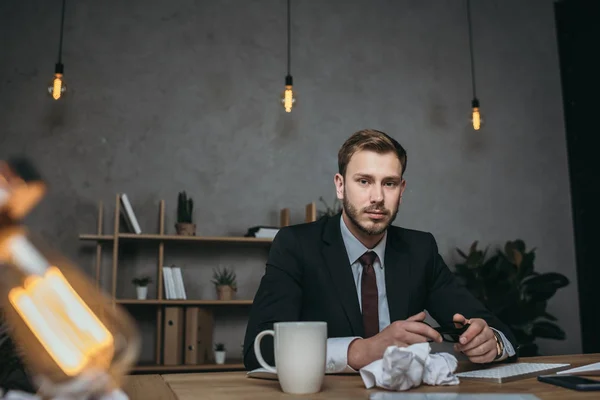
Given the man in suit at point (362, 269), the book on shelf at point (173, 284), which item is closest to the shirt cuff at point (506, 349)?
the man in suit at point (362, 269)

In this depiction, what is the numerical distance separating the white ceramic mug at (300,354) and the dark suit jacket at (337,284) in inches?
19.9

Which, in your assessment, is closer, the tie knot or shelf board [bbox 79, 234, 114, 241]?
the tie knot

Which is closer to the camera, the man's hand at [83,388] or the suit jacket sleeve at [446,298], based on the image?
the man's hand at [83,388]

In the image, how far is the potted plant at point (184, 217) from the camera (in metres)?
3.55

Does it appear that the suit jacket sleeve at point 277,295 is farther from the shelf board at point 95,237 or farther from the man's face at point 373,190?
the shelf board at point 95,237

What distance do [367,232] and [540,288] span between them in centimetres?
263

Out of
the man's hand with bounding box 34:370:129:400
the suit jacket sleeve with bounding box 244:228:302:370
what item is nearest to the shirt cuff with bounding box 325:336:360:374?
the suit jacket sleeve with bounding box 244:228:302:370

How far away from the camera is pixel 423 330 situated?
1.17 meters

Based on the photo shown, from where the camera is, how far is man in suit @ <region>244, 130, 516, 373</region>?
5.36 ft

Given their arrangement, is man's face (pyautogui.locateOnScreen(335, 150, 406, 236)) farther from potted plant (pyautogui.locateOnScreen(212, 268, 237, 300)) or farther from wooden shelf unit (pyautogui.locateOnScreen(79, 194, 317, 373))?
potted plant (pyautogui.locateOnScreen(212, 268, 237, 300))

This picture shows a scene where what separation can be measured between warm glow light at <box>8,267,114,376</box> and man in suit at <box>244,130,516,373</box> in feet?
2.84

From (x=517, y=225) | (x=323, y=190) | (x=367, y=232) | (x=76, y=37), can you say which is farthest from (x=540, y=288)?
(x=76, y=37)

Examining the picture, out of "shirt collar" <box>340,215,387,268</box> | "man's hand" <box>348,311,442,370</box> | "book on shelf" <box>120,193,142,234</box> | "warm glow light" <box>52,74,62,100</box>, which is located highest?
"warm glow light" <box>52,74,62,100</box>

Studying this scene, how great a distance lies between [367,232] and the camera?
1.70 metres
